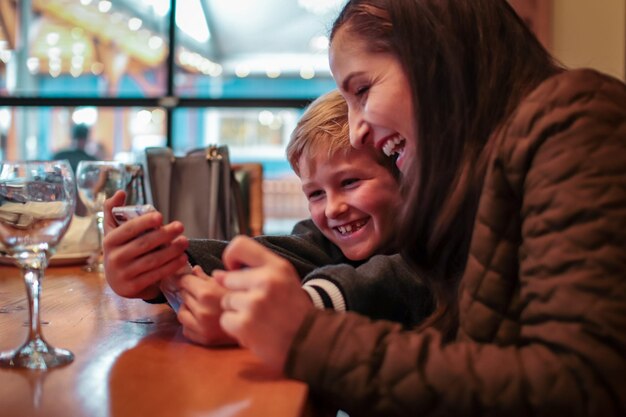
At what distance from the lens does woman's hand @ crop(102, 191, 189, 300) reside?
3.09 ft

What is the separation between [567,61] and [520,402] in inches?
117

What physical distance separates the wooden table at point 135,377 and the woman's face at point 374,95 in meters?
0.38

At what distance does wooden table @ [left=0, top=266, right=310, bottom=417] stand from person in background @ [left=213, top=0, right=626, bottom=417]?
52 mm

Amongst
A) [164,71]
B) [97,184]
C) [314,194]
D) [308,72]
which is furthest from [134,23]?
[314,194]

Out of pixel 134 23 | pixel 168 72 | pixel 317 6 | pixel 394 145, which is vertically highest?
pixel 317 6

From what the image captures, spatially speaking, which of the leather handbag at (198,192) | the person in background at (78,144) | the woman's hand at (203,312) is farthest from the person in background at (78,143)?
the woman's hand at (203,312)

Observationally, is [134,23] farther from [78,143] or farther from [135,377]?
[135,377]

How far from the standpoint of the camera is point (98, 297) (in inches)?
45.7

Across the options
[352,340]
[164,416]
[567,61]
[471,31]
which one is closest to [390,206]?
[471,31]

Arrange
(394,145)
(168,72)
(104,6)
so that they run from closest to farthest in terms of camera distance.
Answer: (394,145) → (168,72) → (104,6)

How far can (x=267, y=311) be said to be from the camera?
0.68 m

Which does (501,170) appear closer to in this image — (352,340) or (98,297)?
(352,340)

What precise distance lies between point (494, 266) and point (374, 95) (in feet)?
1.17

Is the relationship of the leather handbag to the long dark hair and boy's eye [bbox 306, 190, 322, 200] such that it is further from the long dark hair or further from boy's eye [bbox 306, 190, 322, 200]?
the long dark hair
